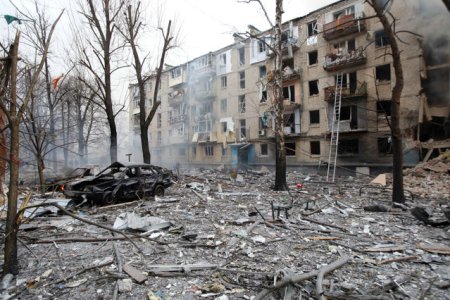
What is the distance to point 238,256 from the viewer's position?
472 cm

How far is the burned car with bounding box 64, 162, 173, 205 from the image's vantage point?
364 inches

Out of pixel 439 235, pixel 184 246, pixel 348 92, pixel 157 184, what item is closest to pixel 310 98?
pixel 348 92

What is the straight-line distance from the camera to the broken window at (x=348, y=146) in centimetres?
2145

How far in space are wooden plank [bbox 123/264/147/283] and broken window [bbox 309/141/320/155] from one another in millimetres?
21964

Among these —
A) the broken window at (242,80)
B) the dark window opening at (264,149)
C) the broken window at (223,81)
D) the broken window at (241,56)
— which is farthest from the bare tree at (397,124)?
the broken window at (223,81)

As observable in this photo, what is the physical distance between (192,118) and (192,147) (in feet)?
13.5

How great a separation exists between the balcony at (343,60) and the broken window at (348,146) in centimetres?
617

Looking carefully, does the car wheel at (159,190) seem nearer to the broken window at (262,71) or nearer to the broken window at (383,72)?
the broken window at (383,72)

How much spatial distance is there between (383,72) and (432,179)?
9868 mm

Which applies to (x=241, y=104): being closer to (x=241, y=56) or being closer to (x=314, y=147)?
(x=241, y=56)

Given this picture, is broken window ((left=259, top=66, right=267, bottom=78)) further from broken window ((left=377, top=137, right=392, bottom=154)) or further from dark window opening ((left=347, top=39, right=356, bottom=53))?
broken window ((left=377, top=137, right=392, bottom=154))

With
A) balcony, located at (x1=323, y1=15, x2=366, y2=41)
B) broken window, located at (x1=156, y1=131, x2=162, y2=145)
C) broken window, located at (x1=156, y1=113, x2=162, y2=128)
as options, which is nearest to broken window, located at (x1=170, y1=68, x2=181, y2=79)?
broken window, located at (x1=156, y1=113, x2=162, y2=128)

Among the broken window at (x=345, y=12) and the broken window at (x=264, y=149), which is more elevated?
the broken window at (x=345, y=12)

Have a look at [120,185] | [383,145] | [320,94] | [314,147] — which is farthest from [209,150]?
[120,185]
